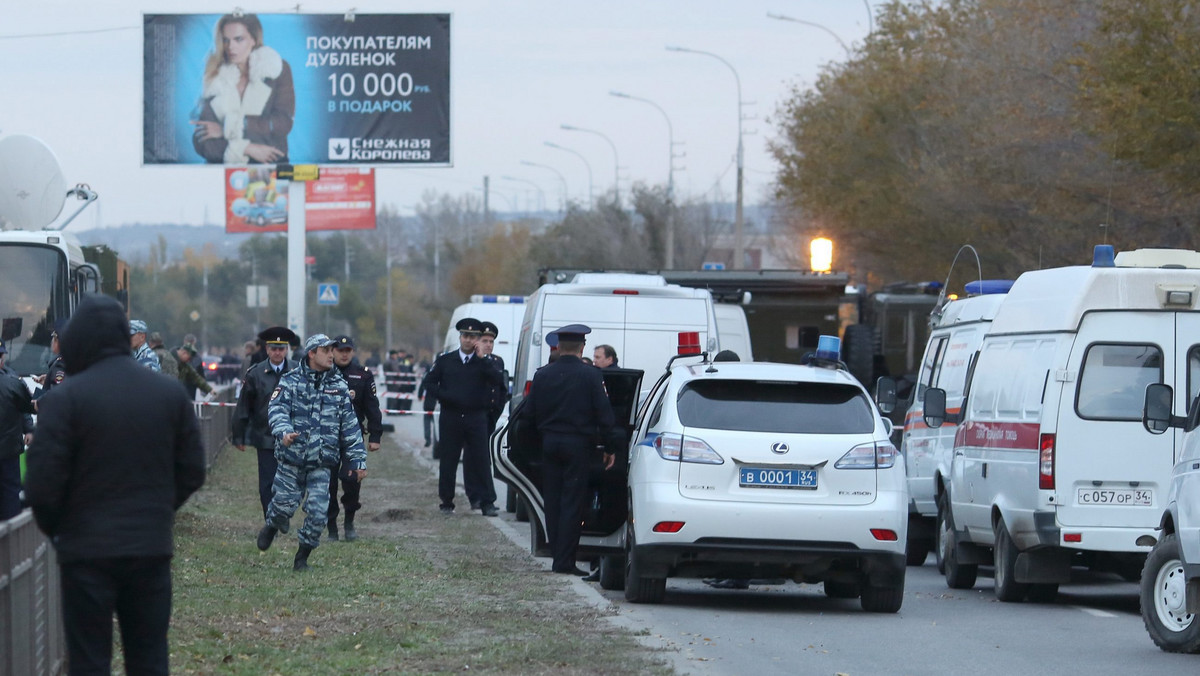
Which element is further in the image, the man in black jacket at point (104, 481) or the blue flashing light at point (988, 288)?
the blue flashing light at point (988, 288)

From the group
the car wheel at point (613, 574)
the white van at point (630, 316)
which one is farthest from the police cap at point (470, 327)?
the car wheel at point (613, 574)

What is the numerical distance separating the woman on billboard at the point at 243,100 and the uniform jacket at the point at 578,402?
2505cm

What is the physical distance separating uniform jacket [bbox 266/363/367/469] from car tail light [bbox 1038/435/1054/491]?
474cm

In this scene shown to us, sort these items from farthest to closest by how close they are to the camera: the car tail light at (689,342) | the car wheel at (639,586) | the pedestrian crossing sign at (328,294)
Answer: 1. the pedestrian crossing sign at (328,294)
2. the car tail light at (689,342)
3. the car wheel at (639,586)

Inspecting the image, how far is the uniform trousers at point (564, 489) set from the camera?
13.0 metres

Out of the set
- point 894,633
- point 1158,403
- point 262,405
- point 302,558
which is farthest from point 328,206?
point 894,633

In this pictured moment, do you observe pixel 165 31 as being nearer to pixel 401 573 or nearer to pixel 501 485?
pixel 501 485

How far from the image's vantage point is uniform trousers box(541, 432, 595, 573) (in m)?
13.0

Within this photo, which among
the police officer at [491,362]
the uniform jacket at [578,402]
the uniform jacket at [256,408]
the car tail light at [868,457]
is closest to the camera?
the car tail light at [868,457]

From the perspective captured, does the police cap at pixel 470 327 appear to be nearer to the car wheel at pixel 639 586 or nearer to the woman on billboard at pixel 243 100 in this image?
the car wheel at pixel 639 586

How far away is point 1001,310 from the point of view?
14.0 m

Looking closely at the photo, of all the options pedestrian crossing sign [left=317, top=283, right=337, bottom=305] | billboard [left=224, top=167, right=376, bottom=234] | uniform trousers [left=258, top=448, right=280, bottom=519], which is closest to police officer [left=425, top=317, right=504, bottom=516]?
uniform trousers [left=258, top=448, right=280, bottom=519]

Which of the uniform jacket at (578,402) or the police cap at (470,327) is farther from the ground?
the police cap at (470,327)

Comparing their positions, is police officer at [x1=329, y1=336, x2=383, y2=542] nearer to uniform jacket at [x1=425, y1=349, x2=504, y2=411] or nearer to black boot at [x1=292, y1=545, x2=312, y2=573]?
black boot at [x1=292, y1=545, x2=312, y2=573]
